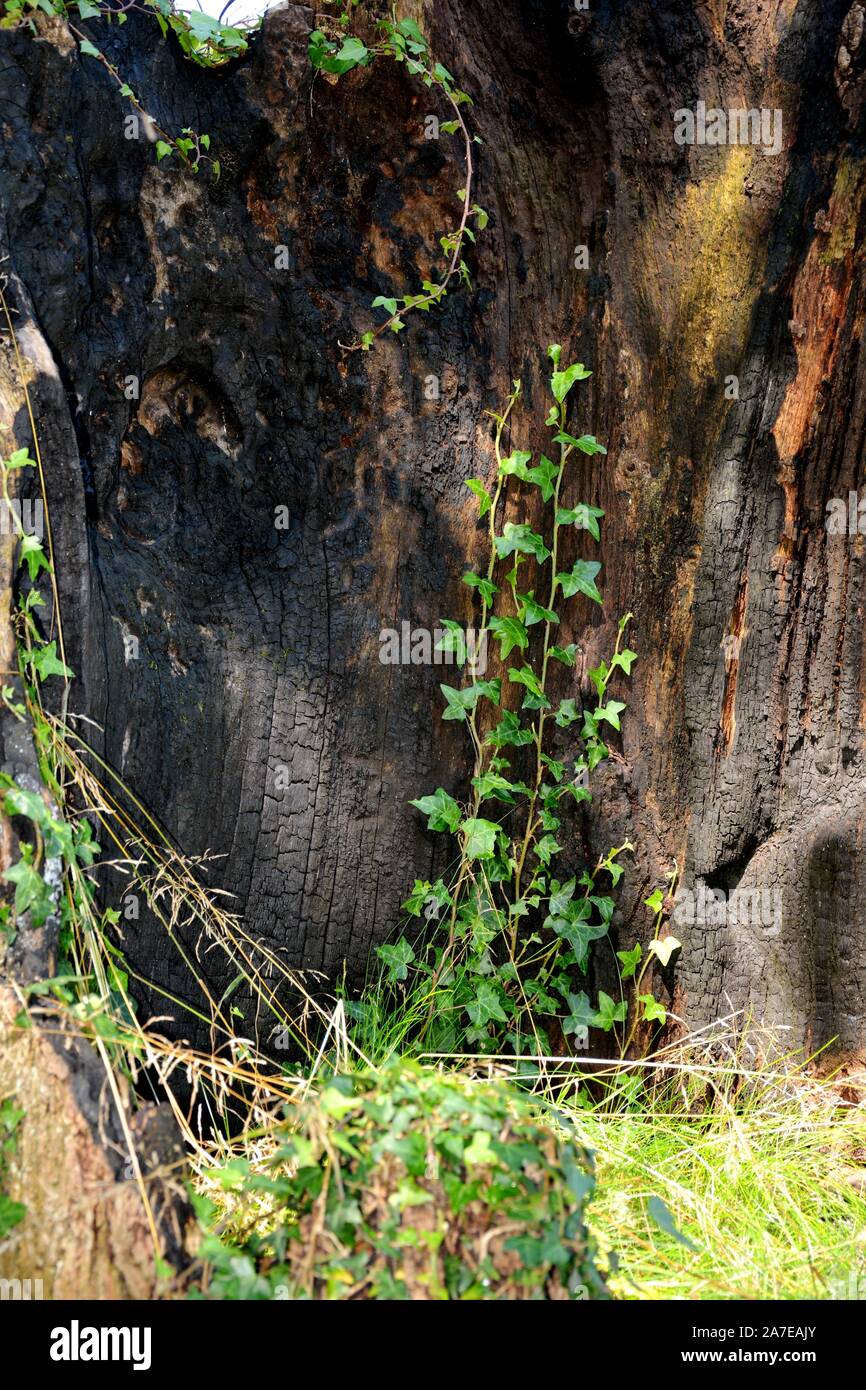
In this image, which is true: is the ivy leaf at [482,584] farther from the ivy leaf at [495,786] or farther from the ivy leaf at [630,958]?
the ivy leaf at [630,958]

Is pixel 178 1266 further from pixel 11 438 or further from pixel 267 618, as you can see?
pixel 11 438

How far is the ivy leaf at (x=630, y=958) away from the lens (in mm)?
2906

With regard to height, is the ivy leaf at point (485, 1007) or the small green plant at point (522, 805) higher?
the small green plant at point (522, 805)

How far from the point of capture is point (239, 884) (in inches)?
110

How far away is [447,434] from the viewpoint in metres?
2.89

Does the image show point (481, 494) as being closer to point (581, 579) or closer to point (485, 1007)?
point (581, 579)

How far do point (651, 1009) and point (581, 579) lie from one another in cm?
119

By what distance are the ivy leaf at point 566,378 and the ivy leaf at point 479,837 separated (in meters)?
1.16

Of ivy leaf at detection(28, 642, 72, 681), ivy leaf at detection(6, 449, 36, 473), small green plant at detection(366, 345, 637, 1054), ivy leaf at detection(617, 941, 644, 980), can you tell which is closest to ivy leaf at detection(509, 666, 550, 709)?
small green plant at detection(366, 345, 637, 1054)

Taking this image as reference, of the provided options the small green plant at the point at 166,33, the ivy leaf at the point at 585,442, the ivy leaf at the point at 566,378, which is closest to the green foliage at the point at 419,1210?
Result: the ivy leaf at the point at 585,442

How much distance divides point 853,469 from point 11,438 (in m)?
2.08
